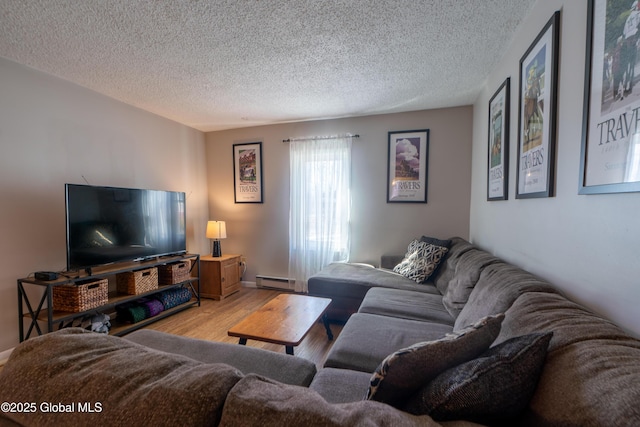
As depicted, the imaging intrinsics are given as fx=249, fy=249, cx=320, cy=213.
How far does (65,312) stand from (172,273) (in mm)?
934

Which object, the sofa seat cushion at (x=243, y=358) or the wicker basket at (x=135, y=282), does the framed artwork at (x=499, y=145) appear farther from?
the wicker basket at (x=135, y=282)

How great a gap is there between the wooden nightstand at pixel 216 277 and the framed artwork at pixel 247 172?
981 mm

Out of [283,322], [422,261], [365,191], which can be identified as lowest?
[283,322]

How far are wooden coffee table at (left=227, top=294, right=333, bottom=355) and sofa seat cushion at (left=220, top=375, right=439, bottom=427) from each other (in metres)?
1.03

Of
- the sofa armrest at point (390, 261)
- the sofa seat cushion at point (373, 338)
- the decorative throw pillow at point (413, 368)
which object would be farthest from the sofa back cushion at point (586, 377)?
the sofa armrest at point (390, 261)

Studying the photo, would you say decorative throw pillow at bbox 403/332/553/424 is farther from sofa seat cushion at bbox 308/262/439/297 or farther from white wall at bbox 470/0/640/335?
sofa seat cushion at bbox 308/262/439/297

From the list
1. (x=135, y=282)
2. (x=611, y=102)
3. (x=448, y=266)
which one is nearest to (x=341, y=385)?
(x=611, y=102)

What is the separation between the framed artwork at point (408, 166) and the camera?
10.3ft

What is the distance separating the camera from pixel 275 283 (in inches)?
149

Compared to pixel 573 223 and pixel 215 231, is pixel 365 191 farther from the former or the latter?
pixel 573 223

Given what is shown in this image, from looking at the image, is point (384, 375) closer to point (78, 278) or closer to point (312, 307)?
point (312, 307)

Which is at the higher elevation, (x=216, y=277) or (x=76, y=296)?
(x=76, y=296)

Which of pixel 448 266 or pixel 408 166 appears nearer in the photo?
pixel 448 266

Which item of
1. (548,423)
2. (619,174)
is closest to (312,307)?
(548,423)
